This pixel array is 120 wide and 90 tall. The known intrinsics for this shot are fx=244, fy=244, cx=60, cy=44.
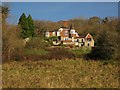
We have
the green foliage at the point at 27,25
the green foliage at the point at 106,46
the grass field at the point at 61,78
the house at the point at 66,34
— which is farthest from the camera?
the house at the point at 66,34

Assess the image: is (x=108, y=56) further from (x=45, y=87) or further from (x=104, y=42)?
(x=45, y=87)

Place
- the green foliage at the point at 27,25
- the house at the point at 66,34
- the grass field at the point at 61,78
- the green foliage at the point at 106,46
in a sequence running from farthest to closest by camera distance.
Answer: the house at the point at 66,34 < the green foliage at the point at 27,25 < the green foliage at the point at 106,46 < the grass field at the point at 61,78

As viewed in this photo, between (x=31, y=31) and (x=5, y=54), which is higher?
(x=31, y=31)

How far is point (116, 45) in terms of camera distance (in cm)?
1627

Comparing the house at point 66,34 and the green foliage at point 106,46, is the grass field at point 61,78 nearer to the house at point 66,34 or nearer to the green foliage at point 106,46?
the green foliage at point 106,46

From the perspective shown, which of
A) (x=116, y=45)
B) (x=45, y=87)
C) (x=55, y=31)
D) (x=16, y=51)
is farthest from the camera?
(x=55, y=31)

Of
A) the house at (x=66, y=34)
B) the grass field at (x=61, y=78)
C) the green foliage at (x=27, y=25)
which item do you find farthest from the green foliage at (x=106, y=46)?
the house at (x=66, y=34)

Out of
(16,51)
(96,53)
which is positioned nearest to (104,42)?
(96,53)

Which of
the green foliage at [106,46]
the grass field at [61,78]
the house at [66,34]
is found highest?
the house at [66,34]

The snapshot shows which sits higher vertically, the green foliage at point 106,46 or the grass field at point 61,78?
the green foliage at point 106,46

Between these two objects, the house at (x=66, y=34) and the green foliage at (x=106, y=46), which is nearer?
the green foliage at (x=106, y=46)

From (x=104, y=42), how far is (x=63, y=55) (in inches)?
126

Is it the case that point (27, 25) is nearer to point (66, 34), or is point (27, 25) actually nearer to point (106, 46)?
point (66, 34)

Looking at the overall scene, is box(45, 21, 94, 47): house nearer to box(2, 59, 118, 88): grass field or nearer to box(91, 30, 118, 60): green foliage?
box(91, 30, 118, 60): green foliage
